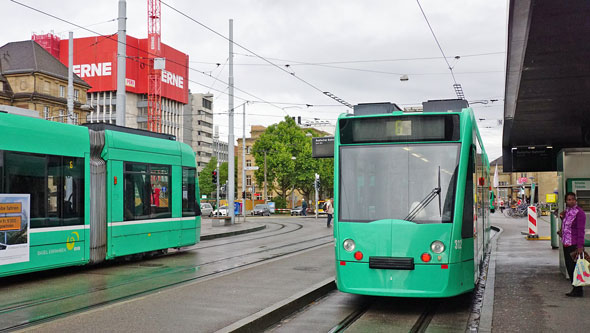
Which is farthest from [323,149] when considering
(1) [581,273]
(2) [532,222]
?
(2) [532,222]

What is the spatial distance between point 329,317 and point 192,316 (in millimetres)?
1883

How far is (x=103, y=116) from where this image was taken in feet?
316

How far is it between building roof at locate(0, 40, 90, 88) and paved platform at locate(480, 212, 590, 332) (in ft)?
183

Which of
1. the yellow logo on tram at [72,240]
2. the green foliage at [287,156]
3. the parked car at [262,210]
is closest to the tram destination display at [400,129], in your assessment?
the yellow logo on tram at [72,240]

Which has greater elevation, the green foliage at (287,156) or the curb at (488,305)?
the green foliage at (287,156)

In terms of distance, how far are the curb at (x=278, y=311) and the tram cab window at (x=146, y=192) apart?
5.32m

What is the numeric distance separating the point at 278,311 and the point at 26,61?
199 feet

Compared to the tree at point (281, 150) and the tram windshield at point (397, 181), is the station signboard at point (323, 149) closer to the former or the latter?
the tram windshield at point (397, 181)

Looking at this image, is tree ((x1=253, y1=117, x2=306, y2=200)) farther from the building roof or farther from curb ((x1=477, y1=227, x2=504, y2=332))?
curb ((x1=477, y1=227, x2=504, y2=332))

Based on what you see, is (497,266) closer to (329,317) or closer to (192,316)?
(329,317)

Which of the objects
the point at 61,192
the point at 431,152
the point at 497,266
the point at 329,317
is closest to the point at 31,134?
the point at 61,192

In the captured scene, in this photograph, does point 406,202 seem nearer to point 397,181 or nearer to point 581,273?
point 397,181

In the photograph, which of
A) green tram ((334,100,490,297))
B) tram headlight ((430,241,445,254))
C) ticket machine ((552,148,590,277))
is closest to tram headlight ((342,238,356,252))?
green tram ((334,100,490,297))

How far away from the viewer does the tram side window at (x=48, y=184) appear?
10297 millimetres
